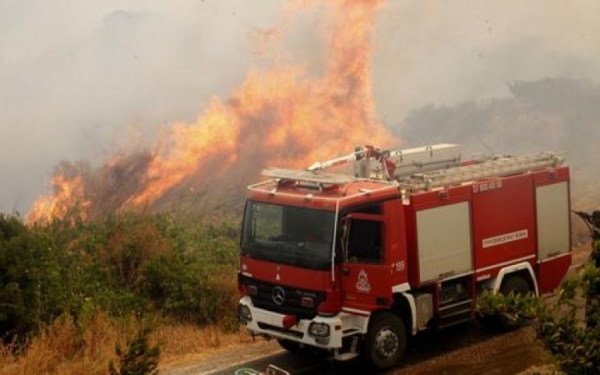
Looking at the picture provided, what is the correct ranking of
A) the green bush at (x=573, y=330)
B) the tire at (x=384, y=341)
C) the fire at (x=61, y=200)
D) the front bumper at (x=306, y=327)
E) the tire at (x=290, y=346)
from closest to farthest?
the green bush at (x=573, y=330), the front bumper at (x=306, y=327), the tire at (x=384, y=341), the tire at (x=290, y=346), the fire at (x=61, y=200)

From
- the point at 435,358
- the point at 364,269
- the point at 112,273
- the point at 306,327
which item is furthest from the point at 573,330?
the point at 112,273

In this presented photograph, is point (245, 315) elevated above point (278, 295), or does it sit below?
below

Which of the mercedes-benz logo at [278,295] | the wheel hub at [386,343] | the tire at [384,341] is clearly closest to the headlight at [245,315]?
the mercedes-benz logo at [278,295]

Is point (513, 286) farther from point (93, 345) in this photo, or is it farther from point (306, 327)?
point (93, 345)

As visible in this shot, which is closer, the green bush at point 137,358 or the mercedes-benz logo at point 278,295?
the green bush at point 137,358

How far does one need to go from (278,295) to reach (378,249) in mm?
1530

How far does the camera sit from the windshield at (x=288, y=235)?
396 inches

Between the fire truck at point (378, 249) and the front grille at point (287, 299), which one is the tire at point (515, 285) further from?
the front grille at point (287, 299)

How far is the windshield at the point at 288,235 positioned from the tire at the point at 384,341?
1.19 m

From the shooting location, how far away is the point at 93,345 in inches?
448

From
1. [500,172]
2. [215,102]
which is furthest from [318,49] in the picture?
[500,172]

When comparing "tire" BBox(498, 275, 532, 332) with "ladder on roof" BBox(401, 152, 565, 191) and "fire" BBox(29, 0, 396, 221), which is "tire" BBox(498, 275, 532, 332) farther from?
"fire" BBox(29, 0, 396, 221)

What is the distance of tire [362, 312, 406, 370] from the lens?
10.3m

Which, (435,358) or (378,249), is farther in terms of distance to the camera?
(435,358)
